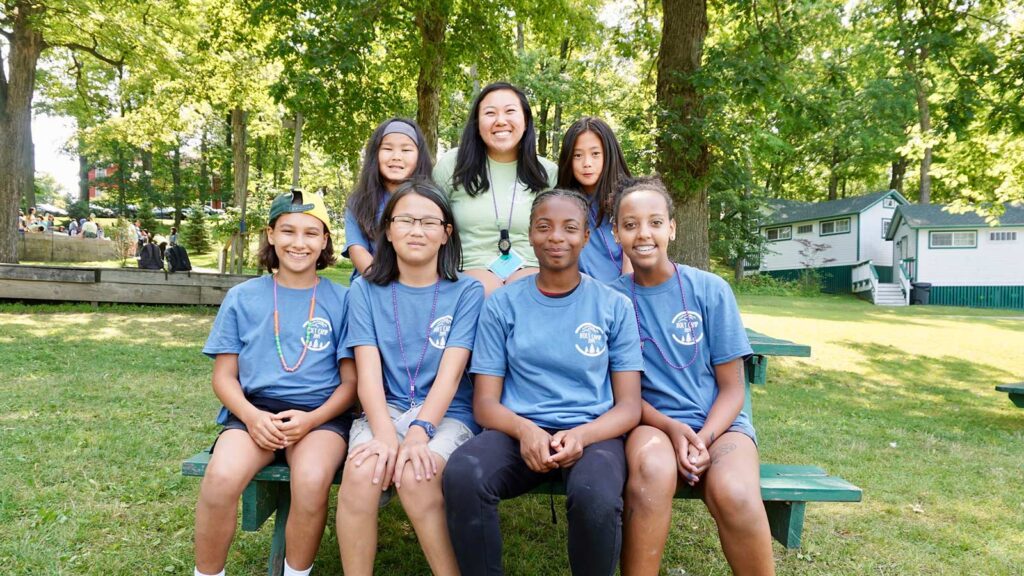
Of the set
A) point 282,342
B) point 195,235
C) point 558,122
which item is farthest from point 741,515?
point 195,235

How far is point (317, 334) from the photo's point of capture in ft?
9.98

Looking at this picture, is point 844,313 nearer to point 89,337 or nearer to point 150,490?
point 89,337

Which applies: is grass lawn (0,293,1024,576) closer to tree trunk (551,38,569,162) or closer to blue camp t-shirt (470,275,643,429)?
blue camp t-shirt (470,275,643,429)

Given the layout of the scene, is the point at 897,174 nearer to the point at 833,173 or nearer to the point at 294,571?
the point at 833,173

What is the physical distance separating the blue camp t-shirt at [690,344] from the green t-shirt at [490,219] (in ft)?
2.72

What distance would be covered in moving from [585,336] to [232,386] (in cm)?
148

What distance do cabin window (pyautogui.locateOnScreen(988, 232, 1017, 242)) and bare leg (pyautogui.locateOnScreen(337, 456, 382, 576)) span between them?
32.0 m

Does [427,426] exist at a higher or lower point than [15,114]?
lower

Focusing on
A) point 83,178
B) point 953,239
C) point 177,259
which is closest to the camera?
point 177,259

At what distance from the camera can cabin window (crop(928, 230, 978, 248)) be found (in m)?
27.9

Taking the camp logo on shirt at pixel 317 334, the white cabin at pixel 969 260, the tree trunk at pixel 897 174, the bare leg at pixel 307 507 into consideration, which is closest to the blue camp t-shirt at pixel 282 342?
the camp logo on shirt at pixel 317 334

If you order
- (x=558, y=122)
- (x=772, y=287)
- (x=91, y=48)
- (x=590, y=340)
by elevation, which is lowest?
(x=772, y=287)

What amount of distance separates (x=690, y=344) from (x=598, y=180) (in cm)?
113

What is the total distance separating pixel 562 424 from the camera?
2680 mm
